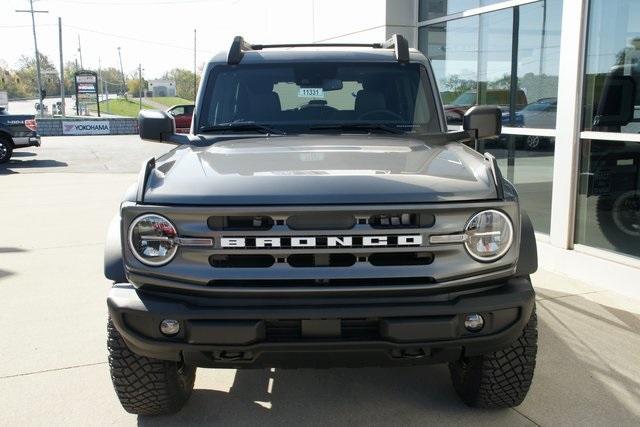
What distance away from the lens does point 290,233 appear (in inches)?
100

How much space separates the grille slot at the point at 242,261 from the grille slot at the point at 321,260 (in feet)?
0.29

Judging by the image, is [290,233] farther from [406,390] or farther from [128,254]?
[406,390]

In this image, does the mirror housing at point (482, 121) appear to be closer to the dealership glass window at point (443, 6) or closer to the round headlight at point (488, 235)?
the round headlight at point (488, 235)

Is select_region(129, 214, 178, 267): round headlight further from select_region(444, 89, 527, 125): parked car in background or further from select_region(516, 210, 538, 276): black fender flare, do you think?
select_region(444, 89, 527, 125): parked car in background

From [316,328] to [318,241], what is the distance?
0.35 metres

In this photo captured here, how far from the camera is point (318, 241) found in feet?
8.39

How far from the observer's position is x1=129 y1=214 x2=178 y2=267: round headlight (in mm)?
2594

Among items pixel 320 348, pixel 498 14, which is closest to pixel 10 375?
pixel 320 348

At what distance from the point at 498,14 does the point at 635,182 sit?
2.72m

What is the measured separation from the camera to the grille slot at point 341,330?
8.30 ft

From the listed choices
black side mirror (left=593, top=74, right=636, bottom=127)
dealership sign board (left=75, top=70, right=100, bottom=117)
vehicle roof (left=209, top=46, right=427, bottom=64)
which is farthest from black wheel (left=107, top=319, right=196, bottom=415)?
dealership sign board (left=75, top=70, right=100, bottom=117)

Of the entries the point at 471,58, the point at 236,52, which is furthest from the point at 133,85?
the point at 236,52

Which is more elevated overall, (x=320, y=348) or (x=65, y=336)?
(x=320, y=348)

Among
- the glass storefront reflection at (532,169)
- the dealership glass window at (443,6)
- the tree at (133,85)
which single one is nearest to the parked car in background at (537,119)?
the glass storefront reflection at (532,169)
